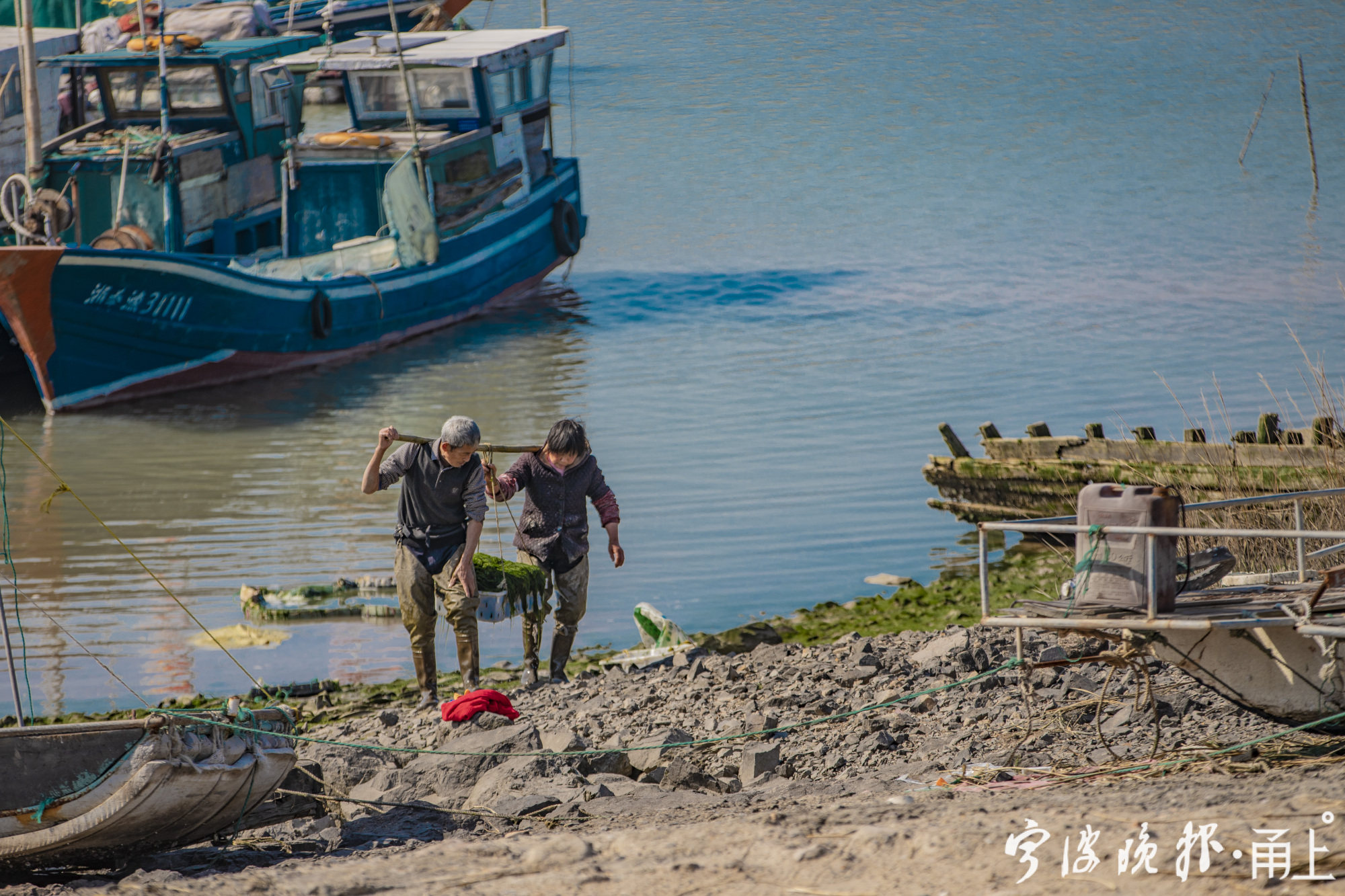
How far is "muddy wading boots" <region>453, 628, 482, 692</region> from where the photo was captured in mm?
8320

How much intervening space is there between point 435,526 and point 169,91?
16.0 meters

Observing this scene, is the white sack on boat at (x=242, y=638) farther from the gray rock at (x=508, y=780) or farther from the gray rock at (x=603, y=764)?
the gray rock at (x=603, y=764)

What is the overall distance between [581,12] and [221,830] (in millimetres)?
63770

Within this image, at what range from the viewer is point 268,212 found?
23.0 metres

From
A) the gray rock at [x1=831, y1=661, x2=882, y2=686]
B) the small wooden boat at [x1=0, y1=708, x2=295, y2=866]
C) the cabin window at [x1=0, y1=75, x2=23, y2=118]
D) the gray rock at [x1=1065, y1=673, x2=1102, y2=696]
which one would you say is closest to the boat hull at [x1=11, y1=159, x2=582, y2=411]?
the cabin window at [x1=0, y1=75, x2=23, y2=118]

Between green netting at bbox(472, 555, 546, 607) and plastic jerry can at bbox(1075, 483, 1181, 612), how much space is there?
3.73 metres

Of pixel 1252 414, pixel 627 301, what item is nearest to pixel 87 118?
pixel 627 301

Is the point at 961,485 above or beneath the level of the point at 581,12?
beneath

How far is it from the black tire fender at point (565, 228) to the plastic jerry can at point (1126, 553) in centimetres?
2051

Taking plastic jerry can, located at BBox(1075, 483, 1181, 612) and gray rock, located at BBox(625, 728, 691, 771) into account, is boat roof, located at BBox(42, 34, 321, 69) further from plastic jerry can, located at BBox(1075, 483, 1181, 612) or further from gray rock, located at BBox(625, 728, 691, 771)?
plastic jerry can, located at BBox(1075, 483, 1181, 612)

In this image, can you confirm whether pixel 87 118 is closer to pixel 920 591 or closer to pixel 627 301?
pixel 627 301

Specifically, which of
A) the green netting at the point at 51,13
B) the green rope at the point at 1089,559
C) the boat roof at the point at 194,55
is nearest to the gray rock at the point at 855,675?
the green rope at the point at 1089,559

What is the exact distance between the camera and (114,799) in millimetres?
5520

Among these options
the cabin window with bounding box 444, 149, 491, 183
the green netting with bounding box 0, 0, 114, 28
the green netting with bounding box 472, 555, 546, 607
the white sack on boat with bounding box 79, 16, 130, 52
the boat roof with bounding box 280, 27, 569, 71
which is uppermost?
the green netting with bounding box 0, 0, 114, 28
